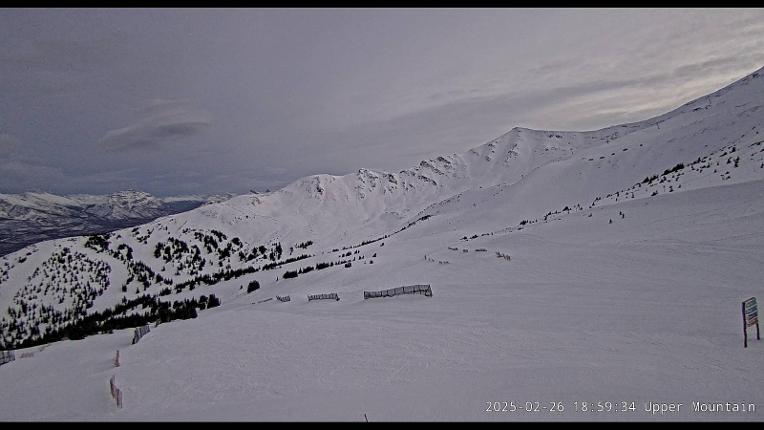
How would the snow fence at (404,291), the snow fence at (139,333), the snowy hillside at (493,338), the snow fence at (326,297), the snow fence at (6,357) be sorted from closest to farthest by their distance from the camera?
the snowy hillside at (493,338) < the snow fence at (139,333) < the snow fence at (404,291) < the snow fence at (6,357) < the snow fence at (326,297)

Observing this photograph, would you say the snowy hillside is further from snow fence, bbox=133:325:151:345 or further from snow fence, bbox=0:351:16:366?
snow fence, bbox=0:351:16:366

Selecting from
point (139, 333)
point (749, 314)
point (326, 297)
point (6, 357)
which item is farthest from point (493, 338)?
point (6, 357)

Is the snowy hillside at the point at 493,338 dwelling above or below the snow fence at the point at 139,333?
below

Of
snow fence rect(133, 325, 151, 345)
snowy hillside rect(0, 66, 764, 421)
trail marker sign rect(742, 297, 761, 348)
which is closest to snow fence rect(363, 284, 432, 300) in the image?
snowy hillside rect(0, 66, 764, 421)

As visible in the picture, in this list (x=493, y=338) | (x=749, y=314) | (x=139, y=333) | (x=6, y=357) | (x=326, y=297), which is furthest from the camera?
(x=326, y=297)

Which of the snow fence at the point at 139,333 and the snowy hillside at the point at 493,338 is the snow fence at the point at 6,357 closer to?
the snowy hillside at the point at 493,338

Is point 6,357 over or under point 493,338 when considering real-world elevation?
over

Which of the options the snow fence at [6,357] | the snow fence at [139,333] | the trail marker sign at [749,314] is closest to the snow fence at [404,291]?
the trail marker sign at [749,314]

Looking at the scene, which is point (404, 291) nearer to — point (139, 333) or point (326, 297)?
point (326, 297)

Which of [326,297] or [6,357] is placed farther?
[326,297]

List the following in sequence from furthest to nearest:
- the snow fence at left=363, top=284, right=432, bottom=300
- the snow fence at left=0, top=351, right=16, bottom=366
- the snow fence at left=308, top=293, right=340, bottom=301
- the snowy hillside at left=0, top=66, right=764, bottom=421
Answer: the snow fence at left=308, top=293, right=340, bottom=301 → the snow fence at left=0, top=351, right=16, bottom=366 → the snow fence at left=363, top=284, right=432, bottom=300 → the snowy hillside at left=0, top=66, right=764, bottom=421

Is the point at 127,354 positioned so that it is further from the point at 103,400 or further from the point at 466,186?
the point at 466,186

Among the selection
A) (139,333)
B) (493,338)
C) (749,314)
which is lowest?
(493,338)
